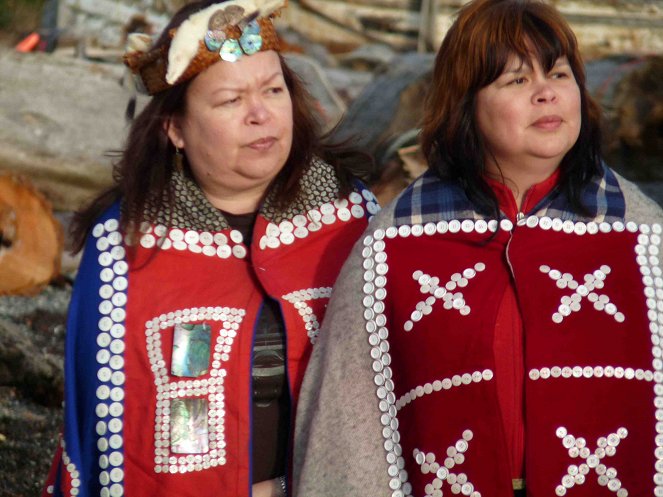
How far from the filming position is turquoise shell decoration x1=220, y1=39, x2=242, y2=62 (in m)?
3.04

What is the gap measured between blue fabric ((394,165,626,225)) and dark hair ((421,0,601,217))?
2 centimetres

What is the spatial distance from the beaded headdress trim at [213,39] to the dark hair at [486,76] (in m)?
0.52

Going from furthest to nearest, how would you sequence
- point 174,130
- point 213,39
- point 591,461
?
point 174,130, point 213,39, point 591,461

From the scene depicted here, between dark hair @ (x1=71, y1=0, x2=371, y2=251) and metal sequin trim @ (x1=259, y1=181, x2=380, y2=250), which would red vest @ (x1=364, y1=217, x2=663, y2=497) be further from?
dark hair @ (x1=71, y1=0, x2=371, y2=251)

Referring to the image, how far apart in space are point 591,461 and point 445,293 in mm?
523

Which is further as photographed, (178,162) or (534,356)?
(178,162)

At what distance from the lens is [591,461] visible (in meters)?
2.64

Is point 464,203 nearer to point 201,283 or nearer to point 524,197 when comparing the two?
point 524,197

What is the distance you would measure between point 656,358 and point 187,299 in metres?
1.25

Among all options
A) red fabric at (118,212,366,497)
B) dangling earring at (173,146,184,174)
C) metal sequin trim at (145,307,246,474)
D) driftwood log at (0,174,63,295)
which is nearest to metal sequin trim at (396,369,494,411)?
red fabric at (118,212,366,497)

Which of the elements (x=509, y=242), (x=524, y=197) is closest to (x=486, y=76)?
(x=524, y=197)

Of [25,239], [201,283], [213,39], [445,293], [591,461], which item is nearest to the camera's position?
[591,461]

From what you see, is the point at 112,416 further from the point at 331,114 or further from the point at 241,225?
the point at 331,114

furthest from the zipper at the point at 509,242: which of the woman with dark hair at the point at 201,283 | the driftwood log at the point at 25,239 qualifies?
the driftwood log at the point at 25,239
